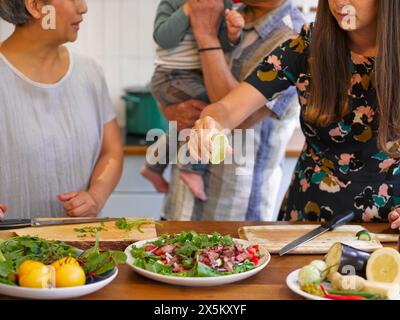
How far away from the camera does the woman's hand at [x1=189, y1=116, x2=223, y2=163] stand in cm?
153

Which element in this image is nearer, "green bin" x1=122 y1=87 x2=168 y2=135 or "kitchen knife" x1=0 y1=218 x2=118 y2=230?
"kitchen knife" x1=0 y1=218 x2=118 y2=230

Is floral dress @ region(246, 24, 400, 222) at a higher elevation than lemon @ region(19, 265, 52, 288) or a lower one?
higher

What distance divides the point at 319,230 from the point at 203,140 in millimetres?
328

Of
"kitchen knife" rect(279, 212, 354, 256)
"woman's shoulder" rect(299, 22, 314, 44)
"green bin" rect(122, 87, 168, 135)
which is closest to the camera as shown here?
"kitchen knife" rect(279, 212, 354, 256)

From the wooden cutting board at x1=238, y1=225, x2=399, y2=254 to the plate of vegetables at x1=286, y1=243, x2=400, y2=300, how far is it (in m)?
0.20

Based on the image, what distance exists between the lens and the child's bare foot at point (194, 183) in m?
2.32

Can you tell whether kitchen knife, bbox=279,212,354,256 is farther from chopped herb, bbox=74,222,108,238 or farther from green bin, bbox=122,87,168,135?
green bin, bbox=122,87,168,135

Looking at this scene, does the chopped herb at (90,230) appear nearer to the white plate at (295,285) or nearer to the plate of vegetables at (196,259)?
the plate of vegetables at (196,259)

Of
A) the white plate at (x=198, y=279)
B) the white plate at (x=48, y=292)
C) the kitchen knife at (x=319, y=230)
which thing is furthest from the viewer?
the kitchen knife at (x=319, y=230)

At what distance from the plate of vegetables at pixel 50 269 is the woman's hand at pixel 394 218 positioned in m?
0.69

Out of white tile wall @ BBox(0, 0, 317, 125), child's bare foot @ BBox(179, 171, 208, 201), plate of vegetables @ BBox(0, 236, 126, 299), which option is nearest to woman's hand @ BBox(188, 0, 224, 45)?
child's bare foot @ BBox(179, 171, 208, 201)

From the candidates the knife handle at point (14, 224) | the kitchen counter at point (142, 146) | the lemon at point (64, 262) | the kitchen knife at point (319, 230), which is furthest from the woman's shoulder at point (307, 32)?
the kitchen counter at point (142, 146)

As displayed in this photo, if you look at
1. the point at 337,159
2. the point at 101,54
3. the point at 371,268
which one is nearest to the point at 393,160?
the point at 337,159

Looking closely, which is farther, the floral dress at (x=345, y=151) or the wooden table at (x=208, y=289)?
the floral dress at (x=345, y=151)
